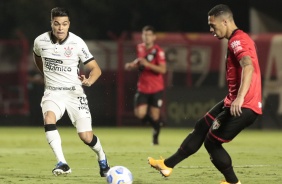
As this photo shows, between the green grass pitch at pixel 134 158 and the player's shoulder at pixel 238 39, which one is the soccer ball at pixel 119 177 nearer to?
the green grass pitch at pixel 134 158

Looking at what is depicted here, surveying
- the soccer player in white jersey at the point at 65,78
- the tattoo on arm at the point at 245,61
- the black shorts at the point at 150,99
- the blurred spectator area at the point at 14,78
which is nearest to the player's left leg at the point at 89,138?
the soccer player in white jersey at the point at 65,78

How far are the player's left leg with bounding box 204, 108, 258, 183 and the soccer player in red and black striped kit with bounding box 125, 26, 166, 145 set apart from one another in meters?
7.93

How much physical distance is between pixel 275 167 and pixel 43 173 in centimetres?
330

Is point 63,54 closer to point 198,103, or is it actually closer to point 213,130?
point 213,130

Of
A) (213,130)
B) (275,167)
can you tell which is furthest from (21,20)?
(213,130)

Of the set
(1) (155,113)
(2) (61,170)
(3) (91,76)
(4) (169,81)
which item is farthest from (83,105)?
(4) (169,81)

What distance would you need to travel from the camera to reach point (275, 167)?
12.5m

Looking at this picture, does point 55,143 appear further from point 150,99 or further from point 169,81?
point 169,81

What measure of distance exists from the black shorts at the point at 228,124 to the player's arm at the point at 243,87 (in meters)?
0.29

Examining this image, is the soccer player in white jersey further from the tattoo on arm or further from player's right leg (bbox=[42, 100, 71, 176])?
the tattoo on arm

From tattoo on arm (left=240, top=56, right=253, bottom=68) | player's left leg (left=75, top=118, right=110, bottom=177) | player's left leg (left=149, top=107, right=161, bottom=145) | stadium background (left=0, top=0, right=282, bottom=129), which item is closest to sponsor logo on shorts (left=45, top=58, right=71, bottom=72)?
player's left leg (left=75, top=118, right=110, bottom=177)

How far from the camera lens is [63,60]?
443 inches

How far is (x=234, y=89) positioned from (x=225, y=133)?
514 millimetres

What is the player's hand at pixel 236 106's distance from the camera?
358 inches
